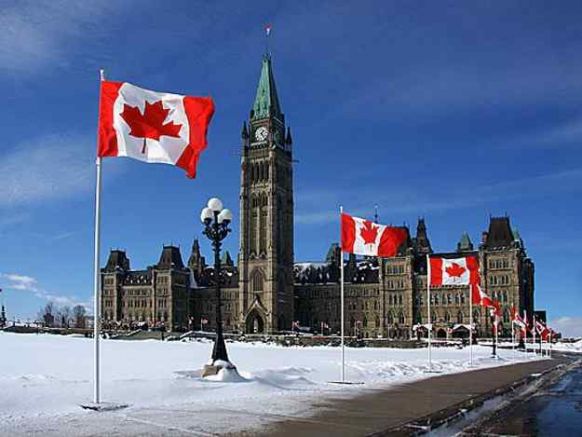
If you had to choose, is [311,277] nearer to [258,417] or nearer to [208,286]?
[208,286]

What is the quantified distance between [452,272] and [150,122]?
24.5m

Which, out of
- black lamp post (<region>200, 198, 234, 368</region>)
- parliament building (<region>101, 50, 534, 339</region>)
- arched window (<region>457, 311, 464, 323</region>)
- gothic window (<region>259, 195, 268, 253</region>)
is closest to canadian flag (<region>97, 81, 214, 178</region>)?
black lamp post (<region>200, 198, 234, 368</region>)

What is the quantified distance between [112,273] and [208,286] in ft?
69.6

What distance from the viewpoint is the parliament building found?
122 m

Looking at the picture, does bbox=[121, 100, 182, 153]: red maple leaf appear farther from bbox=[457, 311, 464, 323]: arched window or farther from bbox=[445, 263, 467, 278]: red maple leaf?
bbox=[457, 311, 464, 323]: arched window

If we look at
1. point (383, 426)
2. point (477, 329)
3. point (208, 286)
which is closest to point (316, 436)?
Result: point (383, 426)

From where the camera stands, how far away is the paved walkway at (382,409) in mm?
12273

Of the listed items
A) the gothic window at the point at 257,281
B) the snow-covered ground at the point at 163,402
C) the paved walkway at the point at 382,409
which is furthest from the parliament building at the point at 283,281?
the snow-covered ground at the point at 163,402

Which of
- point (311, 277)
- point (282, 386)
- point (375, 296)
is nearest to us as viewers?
point (282, 386)

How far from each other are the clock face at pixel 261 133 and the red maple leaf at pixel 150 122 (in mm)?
128847

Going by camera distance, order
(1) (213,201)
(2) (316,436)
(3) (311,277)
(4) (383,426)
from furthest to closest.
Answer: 1. (3) (311,277)
2. (1) (213,201)
3. (4) (383,426)
4. (2) (316,436)

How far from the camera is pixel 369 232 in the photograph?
2642 centimetres

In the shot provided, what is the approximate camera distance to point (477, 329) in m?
116

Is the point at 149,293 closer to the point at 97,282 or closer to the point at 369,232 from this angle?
the point at 369,232
